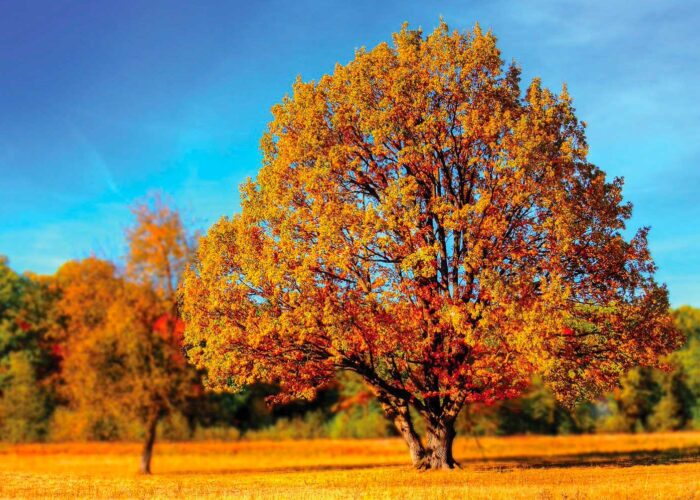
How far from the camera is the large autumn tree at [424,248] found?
27.7 m

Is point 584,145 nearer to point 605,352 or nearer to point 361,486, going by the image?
point 605,352

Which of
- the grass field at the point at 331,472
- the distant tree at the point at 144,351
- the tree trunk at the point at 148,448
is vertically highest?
the distant tree at the point at 144,351

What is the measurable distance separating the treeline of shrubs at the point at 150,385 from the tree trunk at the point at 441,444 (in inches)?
232

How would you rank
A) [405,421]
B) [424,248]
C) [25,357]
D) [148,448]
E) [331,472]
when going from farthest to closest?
[25,357], [148,448], [331,472], [405,421], [424,248]

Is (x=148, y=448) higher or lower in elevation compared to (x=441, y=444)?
lower

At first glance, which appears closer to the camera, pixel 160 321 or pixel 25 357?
pixel 160 321

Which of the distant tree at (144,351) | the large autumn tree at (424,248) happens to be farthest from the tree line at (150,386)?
the large autumn tree at (424,248)

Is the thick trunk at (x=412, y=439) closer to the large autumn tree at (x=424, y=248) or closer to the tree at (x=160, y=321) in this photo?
the large autumn tree at (x=424, y=248)

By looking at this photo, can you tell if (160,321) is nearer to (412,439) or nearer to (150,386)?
(150,386)

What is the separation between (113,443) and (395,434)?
26.2 metres

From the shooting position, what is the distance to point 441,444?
31516 mm

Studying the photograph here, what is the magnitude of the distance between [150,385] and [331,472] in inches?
422

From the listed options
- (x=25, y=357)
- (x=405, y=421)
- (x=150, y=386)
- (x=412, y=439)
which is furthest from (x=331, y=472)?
(x=25, y=357)

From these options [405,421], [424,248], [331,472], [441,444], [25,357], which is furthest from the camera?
[25,357]
